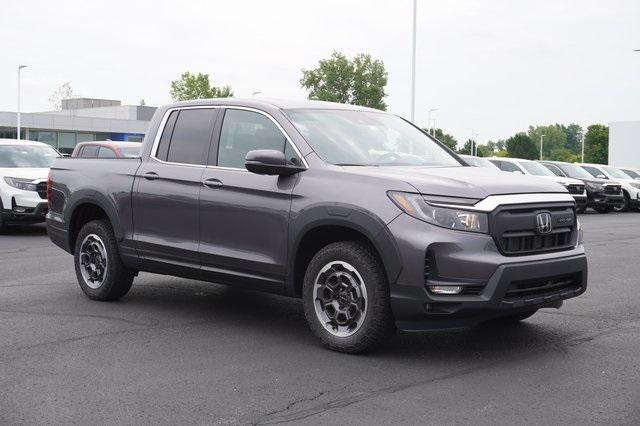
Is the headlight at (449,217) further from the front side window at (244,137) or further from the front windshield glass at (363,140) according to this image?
the front side window at (244,137)

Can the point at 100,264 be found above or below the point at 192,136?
below

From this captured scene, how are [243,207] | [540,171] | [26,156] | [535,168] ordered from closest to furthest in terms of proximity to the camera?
[243,207] → [26,156] → [540,171] → [535,168]

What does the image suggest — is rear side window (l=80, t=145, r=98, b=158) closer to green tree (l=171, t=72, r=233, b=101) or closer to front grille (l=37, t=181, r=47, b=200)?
front grille (l=37, t=181, r=47, b=200)

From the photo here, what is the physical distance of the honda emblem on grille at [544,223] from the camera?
5898 mm

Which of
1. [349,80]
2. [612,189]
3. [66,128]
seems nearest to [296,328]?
[612,189]

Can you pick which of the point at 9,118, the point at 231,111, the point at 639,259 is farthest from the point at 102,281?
the point at 9,118

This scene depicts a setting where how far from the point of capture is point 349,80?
341 ft

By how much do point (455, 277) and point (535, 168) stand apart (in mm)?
21813

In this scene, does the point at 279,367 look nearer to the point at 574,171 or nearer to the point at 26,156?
the point at 26,156

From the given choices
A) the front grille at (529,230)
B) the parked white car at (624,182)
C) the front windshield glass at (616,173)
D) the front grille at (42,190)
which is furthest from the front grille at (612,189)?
the front grille at (529,230)

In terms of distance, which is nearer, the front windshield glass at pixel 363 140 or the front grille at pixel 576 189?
the front windshield glass at pixel 363 140

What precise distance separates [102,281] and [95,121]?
77003 mm

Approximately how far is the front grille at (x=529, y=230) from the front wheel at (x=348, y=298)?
32.8 inches

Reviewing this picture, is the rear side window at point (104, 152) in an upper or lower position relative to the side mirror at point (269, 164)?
upper
